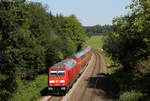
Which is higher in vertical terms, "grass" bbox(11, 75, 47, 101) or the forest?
the forest

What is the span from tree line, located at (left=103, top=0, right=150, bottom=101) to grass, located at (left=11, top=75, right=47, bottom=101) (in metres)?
9.63

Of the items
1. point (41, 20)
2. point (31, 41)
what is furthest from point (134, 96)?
point (41, 20)

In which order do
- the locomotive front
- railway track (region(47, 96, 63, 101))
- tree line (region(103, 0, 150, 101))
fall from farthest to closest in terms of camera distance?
the locomotive front, railway track (region(47, 96, 63, 101)), tree line (region(103, 0, 150, 101))

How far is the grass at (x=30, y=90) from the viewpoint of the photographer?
2904 cm

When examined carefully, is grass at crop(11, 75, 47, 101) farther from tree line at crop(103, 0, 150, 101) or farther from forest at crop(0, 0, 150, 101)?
tree line at crop(103, 0, 150, 101)

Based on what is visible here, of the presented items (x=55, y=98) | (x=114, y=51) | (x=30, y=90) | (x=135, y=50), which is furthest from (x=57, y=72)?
(x=114, y=51)

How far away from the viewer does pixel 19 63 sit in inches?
1037

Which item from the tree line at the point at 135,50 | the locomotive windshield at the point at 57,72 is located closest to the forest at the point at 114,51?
the tree line at the point at 135,50

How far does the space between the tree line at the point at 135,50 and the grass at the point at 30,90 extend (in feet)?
31.6

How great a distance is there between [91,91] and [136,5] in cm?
1418

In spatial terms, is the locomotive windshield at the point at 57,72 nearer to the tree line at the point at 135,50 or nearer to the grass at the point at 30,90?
the grass at the point at 30,90

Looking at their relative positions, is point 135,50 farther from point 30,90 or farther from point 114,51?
point 30,90

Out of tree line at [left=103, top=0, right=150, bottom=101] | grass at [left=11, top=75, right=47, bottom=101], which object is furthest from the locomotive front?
tree line at [left=103, top=0, right=150, bottom=101]

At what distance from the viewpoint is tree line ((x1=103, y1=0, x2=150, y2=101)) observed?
2331cm
